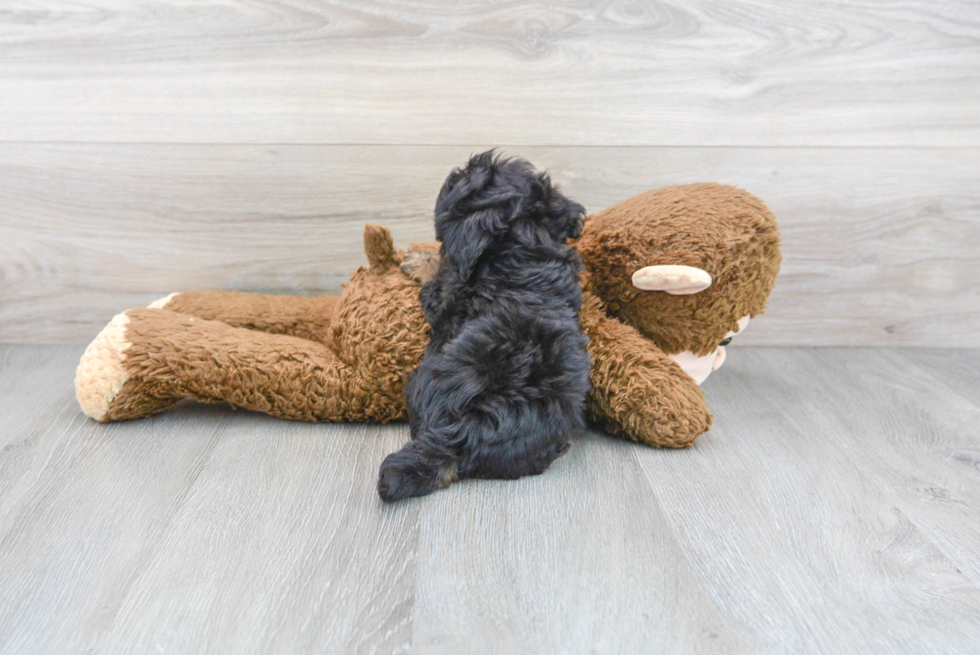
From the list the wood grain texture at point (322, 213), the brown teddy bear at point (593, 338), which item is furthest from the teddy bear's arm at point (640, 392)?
the wood grain texture at point (322, 213)

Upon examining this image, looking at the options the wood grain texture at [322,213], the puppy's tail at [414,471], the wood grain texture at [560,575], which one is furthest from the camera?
the wood grain texture at [322,213]

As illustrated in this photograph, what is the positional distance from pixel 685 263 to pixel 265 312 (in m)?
0.65

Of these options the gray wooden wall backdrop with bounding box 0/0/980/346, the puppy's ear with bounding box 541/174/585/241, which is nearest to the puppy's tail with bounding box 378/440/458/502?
the puppy's ear with bounding box 541/174/585/241

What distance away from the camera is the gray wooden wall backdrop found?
115 centimetres

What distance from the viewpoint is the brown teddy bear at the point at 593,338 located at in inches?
35.3

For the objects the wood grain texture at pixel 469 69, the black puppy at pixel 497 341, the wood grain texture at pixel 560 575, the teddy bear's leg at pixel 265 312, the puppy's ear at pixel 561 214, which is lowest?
the teddy bear's leg at pixel 265 312

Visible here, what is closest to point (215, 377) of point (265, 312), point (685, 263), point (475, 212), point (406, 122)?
point (265, 312)

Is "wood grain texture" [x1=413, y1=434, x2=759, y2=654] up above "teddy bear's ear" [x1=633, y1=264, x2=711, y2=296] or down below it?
below

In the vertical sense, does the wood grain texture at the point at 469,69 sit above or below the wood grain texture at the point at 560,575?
above

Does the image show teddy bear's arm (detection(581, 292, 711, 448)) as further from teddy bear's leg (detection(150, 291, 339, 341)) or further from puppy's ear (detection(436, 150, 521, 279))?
teddy bear's leg (detection(150, 291, 339, 341))

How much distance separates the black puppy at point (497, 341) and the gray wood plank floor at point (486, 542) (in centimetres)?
4

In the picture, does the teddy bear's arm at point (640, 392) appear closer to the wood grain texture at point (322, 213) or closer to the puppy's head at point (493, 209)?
the puppy's head at point (493, 209)

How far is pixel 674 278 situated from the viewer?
0.88 meters

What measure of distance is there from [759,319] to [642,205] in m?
0.51
